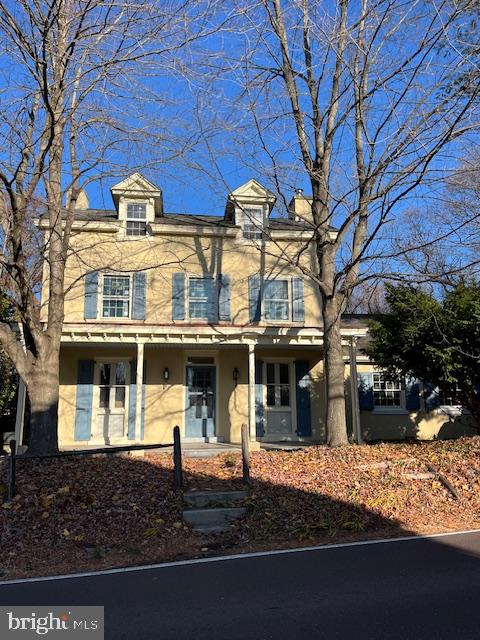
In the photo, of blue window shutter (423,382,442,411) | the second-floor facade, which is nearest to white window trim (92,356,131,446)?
the second-floor facade

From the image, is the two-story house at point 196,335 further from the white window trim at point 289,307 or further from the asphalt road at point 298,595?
the asphalt road at point 298,595

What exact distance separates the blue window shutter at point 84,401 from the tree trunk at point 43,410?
5.37 meters

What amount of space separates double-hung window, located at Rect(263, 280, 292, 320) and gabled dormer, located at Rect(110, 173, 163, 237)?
4221mm

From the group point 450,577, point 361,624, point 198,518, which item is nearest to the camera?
point 361,624

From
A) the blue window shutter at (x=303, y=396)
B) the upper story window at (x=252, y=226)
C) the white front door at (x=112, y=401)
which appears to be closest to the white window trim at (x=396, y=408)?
the blue window shutter at (x=303, y=396)

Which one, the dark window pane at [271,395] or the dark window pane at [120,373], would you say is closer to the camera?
the dark window pane at [120,373]

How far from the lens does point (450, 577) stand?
5.04m

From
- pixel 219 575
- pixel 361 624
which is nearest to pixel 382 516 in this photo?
pixel 219 575

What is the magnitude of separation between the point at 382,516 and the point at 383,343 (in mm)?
6606

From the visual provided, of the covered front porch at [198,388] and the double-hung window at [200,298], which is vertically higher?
the double-hung window at [200,298]

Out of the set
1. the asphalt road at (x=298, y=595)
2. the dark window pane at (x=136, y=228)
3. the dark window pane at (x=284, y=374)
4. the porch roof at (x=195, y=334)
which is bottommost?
the asphalt road at (x=298, y=595)

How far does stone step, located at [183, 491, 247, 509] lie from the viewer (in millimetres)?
7867

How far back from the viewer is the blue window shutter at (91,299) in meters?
15.0

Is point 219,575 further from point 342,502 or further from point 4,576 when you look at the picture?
point 342,502
